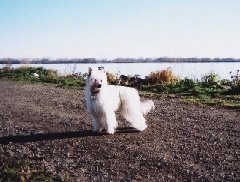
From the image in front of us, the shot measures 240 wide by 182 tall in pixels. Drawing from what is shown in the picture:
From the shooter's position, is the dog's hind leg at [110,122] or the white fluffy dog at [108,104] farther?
the dog's hind leg at [110,122]

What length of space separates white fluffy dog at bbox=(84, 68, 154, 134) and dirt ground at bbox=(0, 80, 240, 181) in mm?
245

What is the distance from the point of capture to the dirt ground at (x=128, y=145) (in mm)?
6984

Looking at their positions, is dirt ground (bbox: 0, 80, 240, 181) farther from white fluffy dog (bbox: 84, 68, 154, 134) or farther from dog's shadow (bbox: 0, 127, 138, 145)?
white fluffy dog (bbox: 84, 68, 154, 134)

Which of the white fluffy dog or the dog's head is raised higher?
the dog's head

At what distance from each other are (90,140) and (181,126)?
246 cm

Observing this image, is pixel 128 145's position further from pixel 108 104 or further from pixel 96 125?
pixel 96 125

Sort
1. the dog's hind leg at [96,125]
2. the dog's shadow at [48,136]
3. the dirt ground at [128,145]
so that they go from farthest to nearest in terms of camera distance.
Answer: the dog's hind leg at [96,125]
the dog's shadow at [48,136]
the dirt ground at [128,145]

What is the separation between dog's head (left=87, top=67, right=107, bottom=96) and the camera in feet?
29.0

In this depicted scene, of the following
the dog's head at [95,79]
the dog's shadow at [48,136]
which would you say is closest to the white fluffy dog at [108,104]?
the dog's head at [95,79]

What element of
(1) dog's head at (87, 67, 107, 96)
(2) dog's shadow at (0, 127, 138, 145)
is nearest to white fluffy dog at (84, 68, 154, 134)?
(1) dog's head at (87, 67, 107, 96)

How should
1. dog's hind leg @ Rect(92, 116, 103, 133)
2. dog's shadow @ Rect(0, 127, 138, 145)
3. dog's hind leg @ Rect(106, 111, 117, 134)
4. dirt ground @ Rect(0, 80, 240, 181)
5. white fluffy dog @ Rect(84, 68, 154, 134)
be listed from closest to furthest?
1. dirt ground @ Rect(0, 80, 240, 181)
2. white fluffy dog @ Rect(84, 68, 154, 134)
3. dog's hind leg @ Rect(106, 111, 117, 134)
4. dog's shadow @ Rect(0, 127, 138, 145)
5. dog's hind leg @ Rect(92, 116, 103, 133)

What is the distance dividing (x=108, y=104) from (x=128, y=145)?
1092 millimetres

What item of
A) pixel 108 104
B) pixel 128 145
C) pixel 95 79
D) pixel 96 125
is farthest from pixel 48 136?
pixel 128 145

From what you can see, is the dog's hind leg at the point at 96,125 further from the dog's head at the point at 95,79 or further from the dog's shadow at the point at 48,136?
the dog's head at the point at 95,79
